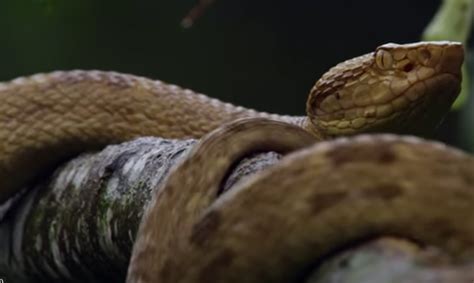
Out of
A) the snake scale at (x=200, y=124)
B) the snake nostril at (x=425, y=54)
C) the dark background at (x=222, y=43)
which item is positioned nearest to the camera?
the snake scale at (x=200, y=124)

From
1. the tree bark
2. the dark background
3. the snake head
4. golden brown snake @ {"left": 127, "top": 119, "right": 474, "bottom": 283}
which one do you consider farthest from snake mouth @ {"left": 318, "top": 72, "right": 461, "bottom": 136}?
the dark background

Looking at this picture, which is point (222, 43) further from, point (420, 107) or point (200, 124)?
point (420, 107)

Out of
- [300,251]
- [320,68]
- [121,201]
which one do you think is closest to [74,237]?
[121,201]

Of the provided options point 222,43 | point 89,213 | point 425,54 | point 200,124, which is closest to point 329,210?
point 89,213

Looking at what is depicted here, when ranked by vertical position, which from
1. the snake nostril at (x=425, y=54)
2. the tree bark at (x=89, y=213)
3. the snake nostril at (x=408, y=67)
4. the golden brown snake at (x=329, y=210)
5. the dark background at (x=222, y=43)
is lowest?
the dark background at (x=222, y=43)

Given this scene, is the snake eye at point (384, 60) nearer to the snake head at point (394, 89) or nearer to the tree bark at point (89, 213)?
the snake head at point (394, 89)

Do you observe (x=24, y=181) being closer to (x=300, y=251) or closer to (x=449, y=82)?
(x=449, y=82)

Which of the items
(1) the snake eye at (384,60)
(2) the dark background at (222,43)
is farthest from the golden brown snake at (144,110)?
(2) the dark background at (222,43)
